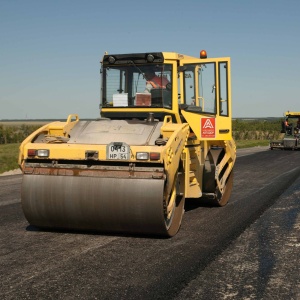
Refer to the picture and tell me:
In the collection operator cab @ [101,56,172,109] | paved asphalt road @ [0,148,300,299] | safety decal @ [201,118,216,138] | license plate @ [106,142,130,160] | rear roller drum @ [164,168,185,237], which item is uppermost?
operator cab @ [101,56,172,109]

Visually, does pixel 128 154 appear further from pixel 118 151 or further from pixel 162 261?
pixel 162 261

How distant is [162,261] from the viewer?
5508 millimetres

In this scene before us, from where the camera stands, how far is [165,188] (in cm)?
637

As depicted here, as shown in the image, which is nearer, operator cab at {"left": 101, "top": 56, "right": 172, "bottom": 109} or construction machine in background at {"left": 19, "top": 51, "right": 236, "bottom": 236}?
construction machine in background at {"left": 19, "top": 51, "right": 236, "bottom": 236}

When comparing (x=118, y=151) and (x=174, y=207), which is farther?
(x=174, y=207)

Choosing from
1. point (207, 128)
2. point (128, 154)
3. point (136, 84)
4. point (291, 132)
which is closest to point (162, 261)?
point (128, 154)

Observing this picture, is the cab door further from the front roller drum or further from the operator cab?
the front roller drum

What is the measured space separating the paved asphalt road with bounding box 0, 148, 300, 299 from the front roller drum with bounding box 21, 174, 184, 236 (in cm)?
22

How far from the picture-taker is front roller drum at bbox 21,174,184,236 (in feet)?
20.2

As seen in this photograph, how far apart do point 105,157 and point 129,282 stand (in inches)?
77.9

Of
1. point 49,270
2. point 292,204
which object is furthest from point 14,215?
point 292,204

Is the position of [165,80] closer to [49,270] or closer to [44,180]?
[44,180]

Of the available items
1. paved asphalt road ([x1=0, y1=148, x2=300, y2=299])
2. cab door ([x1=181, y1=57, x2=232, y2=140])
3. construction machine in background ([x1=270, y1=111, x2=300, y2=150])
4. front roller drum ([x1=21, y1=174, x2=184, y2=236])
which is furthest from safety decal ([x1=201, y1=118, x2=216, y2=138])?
construction machine in background ([x1=270, y1=111, x2=300, y2=150])

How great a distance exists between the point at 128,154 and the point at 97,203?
2.36ft
